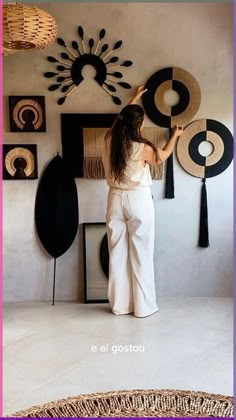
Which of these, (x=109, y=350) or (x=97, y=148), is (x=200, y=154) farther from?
(x=109, y=350)

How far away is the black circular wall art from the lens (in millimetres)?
2600

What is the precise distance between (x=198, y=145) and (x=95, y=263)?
1026 millimetres

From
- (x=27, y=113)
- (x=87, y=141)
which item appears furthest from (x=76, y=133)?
(x=27, y=113)

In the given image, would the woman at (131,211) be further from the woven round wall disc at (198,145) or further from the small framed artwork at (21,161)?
the small framed artwork at (21,161)

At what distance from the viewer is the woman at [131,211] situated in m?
2.43

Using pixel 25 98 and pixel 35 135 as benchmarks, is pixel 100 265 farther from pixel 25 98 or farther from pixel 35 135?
pixel 25 98

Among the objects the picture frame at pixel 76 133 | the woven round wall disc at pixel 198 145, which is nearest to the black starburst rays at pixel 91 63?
the picture frame at pixel 76 133

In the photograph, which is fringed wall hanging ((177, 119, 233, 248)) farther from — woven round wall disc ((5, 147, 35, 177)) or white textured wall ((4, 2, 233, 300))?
woven round wall disc ((5, 147, 35, 177))

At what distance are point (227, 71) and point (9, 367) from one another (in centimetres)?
210

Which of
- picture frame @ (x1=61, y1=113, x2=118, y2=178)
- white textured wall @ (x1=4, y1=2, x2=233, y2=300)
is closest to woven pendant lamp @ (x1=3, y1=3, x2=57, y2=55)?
white textured wall @ (x1=4, y1=2, x2=233, y2=300)

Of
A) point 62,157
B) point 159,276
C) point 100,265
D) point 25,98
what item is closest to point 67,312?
point 100,265

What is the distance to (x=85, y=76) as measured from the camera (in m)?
2.59

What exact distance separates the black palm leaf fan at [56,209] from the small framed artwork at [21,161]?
0.09 m

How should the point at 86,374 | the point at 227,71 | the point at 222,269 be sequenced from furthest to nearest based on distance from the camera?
the point at 222,269 < the point at 227,71 < the point at 86,374
